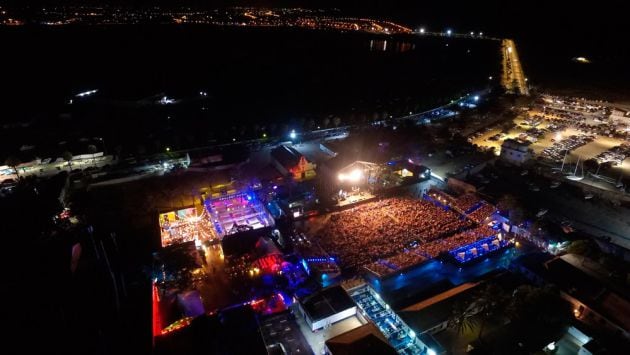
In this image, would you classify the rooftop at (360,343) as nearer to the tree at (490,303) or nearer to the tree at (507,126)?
the tree at (490,303)

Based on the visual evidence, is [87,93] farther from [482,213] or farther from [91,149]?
[482,213]

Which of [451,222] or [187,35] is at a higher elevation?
[187,35]

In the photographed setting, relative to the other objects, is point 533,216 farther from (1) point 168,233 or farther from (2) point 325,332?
(1) point 168,233

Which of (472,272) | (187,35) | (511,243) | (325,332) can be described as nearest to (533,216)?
(511,243)

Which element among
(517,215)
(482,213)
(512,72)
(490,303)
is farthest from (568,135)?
(512,72)

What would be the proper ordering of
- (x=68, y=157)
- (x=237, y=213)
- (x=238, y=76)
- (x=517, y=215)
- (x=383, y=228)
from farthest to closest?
(x=238, y=76)
(x=68, y=157)
(x=237, y=213)
(x=517, y=215)
(x=383, y=228)

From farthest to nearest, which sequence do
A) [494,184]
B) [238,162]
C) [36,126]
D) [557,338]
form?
[36,126]
[238,162]
[494,184]
[557,338]
